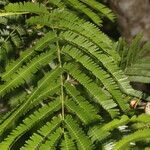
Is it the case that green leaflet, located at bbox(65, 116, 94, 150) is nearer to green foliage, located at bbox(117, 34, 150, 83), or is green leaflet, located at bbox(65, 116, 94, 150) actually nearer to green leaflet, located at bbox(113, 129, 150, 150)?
green leaflet, located at bbox(113, 129, 150, 150)

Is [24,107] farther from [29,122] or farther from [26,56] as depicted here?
[26,56]

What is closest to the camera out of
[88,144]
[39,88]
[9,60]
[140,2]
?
[88,144]

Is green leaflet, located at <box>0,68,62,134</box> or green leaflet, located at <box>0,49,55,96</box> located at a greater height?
green leaflet, located at <box>0,49,55,96</box>

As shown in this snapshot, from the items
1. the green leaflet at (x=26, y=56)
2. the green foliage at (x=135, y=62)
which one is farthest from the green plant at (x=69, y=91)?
the green foliage at (x=135, y=62)

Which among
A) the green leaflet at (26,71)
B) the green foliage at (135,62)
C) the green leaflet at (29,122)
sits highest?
the green foliage at (135,62)

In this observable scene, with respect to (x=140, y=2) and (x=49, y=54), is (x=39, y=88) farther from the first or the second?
(x=140, y=2)

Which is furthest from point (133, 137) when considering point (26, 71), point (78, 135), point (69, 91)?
point (26, 71)

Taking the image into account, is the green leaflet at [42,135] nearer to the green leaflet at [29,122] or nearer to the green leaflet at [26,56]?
the green leaflet at [29,122]

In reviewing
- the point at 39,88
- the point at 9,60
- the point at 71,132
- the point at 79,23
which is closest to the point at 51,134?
the point at 71,132

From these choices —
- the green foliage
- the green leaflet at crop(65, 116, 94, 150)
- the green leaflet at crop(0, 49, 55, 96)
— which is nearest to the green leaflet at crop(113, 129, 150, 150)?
the green leaflet at crop(65, 116, 94, 150)
